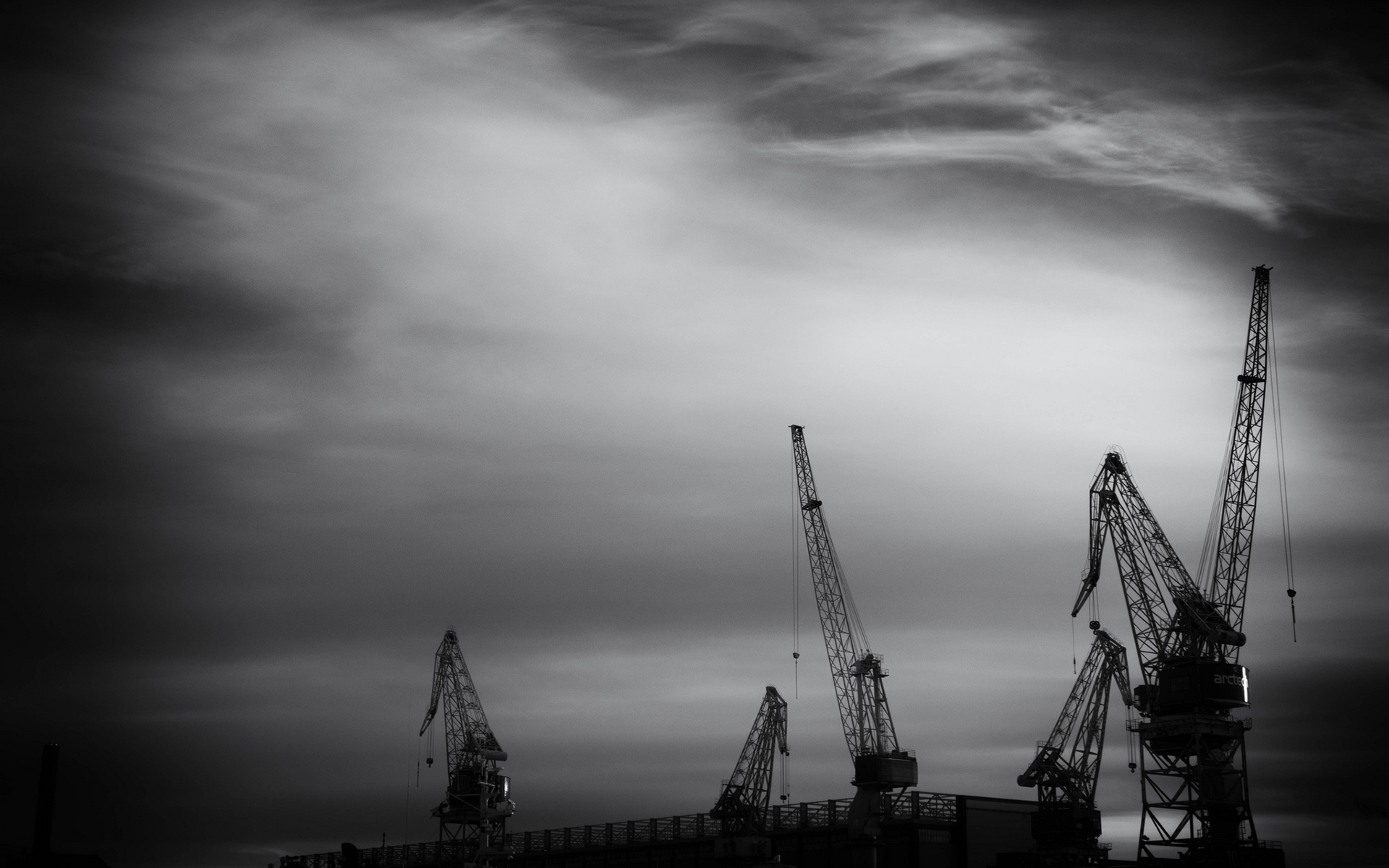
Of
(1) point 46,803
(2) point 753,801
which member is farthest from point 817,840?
(1) point 46,803

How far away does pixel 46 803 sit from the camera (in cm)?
13438

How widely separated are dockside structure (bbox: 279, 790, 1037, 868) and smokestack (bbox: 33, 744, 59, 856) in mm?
51617

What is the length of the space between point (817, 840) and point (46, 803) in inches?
2875

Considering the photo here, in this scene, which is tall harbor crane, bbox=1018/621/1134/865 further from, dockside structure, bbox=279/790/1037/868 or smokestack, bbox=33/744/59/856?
smokestack, bbox=33/744/59/856

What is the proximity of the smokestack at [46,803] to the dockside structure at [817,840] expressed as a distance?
51.6m

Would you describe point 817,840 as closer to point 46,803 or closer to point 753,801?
point 753,801

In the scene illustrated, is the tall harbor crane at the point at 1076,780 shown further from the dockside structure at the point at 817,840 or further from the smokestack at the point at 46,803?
the smokestack at the point at 46,803

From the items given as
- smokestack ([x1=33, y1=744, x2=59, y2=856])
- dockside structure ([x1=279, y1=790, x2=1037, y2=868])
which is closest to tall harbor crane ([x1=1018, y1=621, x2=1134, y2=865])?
dockside structure ([x1=279, y1=790, x2=1037, y2=868])

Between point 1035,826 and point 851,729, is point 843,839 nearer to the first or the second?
point 851,729

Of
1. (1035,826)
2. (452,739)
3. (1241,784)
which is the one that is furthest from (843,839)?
(452,739)

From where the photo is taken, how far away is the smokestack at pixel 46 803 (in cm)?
13275

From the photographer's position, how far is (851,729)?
150250mm

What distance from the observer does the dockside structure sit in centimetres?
13575

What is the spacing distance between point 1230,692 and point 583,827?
86645 mm
